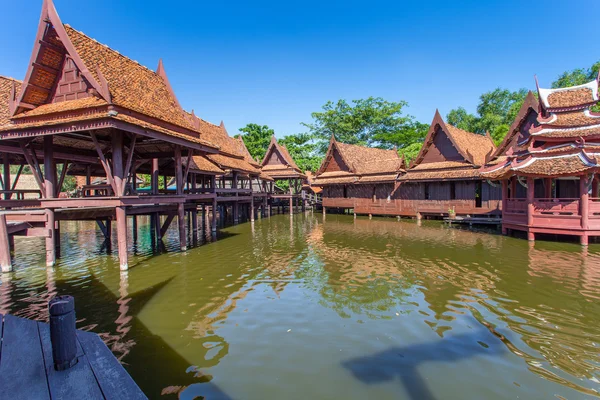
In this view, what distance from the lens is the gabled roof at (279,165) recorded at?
27.9 m

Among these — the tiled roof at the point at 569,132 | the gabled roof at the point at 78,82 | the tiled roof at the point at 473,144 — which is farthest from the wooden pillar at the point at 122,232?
the tiled roof at the point at 473,144

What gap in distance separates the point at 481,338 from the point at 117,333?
5634mm

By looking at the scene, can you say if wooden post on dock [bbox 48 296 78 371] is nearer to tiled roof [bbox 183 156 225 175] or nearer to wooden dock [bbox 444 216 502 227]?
tiled roof [bbox 183 156 225 175]

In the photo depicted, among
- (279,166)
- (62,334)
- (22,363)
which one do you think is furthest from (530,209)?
(279,166)

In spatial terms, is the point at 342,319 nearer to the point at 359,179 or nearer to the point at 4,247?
the point at 4,247

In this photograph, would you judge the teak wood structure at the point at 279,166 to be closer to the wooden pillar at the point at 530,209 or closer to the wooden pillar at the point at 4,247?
the wooden pillar at the point at 530,209

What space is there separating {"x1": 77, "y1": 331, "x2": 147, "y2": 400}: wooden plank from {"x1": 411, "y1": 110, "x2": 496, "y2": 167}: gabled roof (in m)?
21.4

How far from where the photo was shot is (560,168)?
11352 millimetres

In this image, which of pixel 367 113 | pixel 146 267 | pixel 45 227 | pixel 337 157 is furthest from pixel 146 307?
pixel 367 113

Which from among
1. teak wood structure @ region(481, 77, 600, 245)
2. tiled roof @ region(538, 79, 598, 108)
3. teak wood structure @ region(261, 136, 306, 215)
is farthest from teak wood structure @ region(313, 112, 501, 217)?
tiled roof @ region(538, 79, 598, 108)

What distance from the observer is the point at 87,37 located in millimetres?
9695

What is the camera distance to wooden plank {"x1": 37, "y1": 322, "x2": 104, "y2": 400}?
2.13m

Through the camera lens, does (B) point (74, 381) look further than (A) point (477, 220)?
No

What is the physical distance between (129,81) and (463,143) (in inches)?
809
